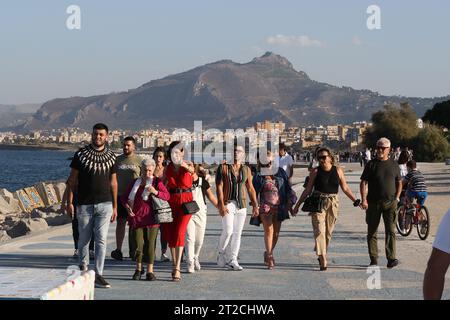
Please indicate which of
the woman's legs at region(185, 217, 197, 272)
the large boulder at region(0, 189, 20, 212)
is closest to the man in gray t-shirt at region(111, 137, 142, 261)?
the woman's legs at region(185, 217, 197, 272)

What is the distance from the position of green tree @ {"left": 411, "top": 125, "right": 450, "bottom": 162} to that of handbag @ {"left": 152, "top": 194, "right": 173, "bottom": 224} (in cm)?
7944

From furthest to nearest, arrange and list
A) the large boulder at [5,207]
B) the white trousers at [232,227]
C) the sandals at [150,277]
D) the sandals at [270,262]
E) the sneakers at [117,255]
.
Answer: the large boulder at [5,207] → the sneakers at [117,255] → the white trousers at [232,227] → the sandals at [270,262] → the sandals at [150,277]

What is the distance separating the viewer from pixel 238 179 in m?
11.4

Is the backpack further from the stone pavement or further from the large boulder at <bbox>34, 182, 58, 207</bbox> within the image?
the large boulder at <bbox>34, 182, 58, 207</bbox>

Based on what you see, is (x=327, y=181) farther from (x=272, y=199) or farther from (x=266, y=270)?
(x=266, y=270)

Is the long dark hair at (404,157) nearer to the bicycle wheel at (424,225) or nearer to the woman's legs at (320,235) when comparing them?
the bicycle wheel at (424,225)

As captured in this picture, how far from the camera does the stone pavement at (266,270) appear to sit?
9172 mm

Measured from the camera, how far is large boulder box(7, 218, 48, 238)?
18.5 metres

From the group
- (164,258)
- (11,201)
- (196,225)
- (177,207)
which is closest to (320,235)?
(196,225)

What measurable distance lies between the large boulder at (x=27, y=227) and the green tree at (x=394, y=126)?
3041 inches

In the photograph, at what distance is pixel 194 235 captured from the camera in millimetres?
11062

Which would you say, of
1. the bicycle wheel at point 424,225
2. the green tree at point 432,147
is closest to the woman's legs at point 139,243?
the bicycle wheel at point 424,225
